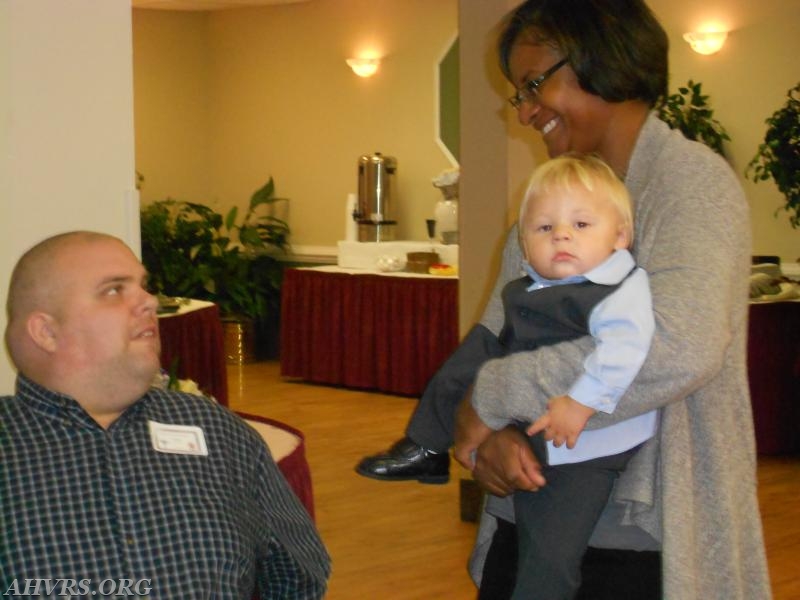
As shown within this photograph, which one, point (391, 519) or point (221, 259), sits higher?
point (221, 259)

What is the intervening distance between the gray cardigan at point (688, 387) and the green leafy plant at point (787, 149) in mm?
5909

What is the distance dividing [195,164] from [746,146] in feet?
18.8

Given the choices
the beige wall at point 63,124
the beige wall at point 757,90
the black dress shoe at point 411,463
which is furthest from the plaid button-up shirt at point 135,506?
the beige wall at point 757,90

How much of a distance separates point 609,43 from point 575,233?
263mm

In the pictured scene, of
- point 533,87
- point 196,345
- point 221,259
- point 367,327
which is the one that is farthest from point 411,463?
point 221,259

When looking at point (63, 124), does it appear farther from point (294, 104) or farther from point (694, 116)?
point (294, 104)

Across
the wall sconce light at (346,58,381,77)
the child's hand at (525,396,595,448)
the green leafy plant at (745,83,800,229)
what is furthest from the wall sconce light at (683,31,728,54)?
the child's hand at (525,396,595,448)

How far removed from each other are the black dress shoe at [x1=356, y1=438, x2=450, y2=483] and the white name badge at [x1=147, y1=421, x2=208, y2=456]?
291mm

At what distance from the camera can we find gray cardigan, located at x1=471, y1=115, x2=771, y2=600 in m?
1.42

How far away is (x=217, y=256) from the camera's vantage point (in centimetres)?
1067

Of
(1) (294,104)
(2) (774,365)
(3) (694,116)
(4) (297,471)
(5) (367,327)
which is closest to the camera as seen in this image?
(4) (297,471)

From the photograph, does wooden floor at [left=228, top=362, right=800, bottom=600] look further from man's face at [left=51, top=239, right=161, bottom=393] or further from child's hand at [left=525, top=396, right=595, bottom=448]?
child's hand at [left=525, top=396, right=595, bottom=448]

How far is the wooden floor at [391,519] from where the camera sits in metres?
4.54

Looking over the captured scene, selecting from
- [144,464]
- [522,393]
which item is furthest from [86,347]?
[522,393]
